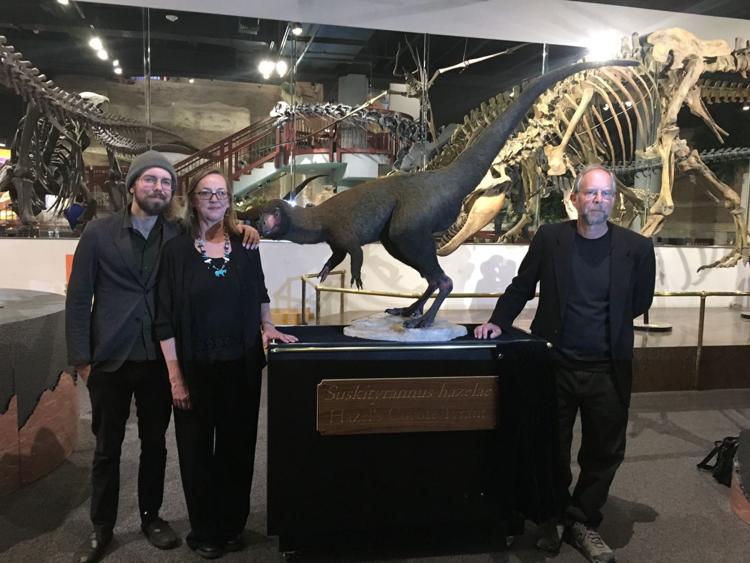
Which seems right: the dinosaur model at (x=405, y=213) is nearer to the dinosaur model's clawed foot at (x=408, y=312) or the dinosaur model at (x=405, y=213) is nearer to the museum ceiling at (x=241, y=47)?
the dinosaur model's clawed foot at (x=408, y=312)

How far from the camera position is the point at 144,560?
2178mm

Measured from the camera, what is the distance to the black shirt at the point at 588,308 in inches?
85.9

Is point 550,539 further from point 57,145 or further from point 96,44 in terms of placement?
point 96,44

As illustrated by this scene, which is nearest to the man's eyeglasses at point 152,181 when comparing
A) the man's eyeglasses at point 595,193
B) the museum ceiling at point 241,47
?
the man's eyeglasses at point 595,193

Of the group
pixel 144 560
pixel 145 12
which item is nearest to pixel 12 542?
pixel 144 560

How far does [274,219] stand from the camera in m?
2.11

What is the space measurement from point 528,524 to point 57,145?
584 cm

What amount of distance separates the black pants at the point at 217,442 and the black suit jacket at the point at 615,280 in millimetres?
1217

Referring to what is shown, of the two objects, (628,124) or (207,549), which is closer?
(207,549)

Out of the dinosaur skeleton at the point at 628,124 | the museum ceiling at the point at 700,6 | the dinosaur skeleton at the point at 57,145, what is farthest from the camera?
the museum ceiling at the point at 700,6

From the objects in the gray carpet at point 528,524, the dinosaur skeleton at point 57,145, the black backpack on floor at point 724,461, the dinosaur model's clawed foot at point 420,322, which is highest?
the dinosaur skeleton at point 57,145

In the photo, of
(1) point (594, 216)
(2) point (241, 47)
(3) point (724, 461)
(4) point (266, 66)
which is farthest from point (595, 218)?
(2) point (241, 47)

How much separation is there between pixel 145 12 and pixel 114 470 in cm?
510

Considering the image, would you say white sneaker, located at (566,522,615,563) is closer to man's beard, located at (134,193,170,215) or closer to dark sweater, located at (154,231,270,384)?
dark sweater, located at (154,231,270,384)
